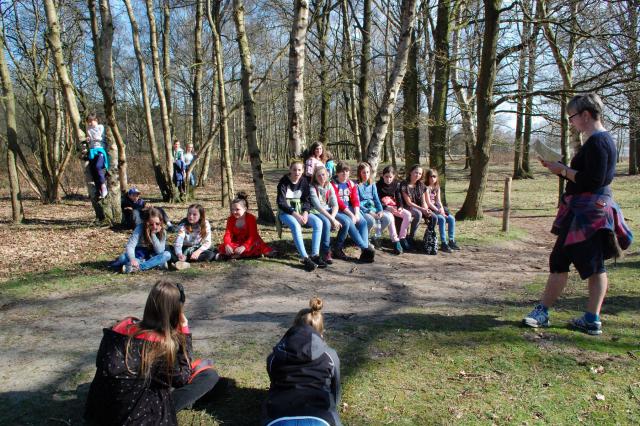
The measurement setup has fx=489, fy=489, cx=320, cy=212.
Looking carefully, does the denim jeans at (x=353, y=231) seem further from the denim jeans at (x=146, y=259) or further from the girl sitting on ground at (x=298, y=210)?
the denim jeans at (x=146, y=259)

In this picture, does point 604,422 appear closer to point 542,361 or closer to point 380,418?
point 542,361

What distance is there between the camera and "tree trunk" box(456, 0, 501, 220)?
1038cm

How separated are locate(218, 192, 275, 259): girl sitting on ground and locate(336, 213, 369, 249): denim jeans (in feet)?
3.46

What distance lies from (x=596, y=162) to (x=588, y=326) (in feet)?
4.68

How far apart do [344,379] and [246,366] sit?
0.77m

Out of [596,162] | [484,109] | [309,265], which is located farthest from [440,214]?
[596,162]

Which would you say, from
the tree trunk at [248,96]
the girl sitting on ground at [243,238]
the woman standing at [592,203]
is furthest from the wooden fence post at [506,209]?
the woman standing at [592,203]

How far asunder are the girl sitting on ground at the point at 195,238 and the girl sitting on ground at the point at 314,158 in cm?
174

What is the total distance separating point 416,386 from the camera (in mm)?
3475

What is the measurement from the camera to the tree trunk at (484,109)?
1038 cm

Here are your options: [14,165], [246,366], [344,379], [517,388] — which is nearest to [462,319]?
[517,388]

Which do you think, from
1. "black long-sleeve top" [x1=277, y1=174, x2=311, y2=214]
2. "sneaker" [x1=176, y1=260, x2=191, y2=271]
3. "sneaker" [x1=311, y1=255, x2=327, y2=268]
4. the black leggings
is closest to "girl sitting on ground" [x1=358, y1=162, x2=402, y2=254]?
"black long-sleeve top" [x1=277, y1=174, x2=311, y2=214]

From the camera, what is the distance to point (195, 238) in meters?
7.00

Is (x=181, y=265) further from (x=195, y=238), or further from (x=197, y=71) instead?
(x=197, y=71)
